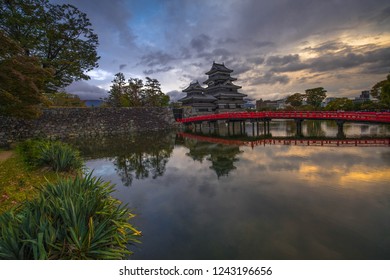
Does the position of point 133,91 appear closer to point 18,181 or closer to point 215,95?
point 215,95

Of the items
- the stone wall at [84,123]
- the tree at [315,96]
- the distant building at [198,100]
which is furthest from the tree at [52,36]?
the tree at [315,96]

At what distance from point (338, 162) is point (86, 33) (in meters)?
29.1

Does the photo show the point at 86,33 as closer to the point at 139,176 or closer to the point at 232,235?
the point at 139,176

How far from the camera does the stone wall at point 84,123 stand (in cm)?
2432

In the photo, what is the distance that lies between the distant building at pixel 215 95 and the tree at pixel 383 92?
1024 inches

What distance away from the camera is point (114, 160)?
14.3m

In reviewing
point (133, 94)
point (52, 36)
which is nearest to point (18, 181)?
point (52, 36)

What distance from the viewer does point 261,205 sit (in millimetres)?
6809

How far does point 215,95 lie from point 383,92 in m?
31.1

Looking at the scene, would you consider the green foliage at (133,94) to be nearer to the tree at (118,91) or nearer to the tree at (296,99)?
the tree at (118,91)

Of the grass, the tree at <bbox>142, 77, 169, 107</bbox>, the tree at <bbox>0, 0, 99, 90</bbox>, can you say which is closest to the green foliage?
the tree at <bbox>142, 77, 169, 107</bbox>

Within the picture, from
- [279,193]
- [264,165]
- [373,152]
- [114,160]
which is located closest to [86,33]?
[114,160]

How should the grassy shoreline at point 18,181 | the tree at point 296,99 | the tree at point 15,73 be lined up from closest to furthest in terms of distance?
the grassy shoreline at point 18,181, the tree at point 15,73, the tree at point 296,99
